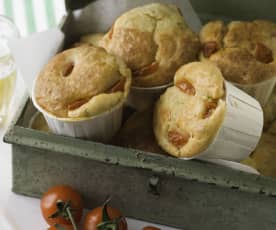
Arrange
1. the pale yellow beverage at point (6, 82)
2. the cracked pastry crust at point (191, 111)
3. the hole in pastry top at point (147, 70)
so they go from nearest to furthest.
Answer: the cracked pastry crust at point (191, 111) < the hole in pastry top at point (147, 70) < the pale yellow beverage at point (6, 82)

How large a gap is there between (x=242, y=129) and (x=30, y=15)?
1.18 metres

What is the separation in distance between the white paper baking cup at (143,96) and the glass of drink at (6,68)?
321mm

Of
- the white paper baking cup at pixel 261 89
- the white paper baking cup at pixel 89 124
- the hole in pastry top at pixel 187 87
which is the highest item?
the hole in pastry top at pixel 187 87

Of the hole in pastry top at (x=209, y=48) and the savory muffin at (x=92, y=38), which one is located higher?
the hole in pastry top at (x=209, y=48)

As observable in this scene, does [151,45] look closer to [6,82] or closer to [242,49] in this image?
[242,49]

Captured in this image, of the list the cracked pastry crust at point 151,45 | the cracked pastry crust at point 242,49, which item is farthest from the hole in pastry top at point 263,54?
the cracked pastry crust at point 151,45

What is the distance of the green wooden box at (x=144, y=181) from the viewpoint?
4.11 feet

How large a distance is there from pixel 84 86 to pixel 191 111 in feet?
0.71

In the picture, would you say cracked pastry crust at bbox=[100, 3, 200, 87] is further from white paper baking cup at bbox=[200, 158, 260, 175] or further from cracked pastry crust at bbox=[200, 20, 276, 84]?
white paper baking cup at bbox=[200, 158, 260, 175]

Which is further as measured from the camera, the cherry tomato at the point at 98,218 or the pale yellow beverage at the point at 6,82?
the pale yellow beverage at the point at 6,82

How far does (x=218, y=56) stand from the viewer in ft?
4.57

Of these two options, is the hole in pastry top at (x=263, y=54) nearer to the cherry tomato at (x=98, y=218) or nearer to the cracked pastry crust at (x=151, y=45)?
the cracked pastry crust at (x=151, y=45)

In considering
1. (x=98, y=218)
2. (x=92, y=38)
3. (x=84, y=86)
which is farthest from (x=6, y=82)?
(x=98, y=218)

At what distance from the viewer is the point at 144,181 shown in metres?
1.31
